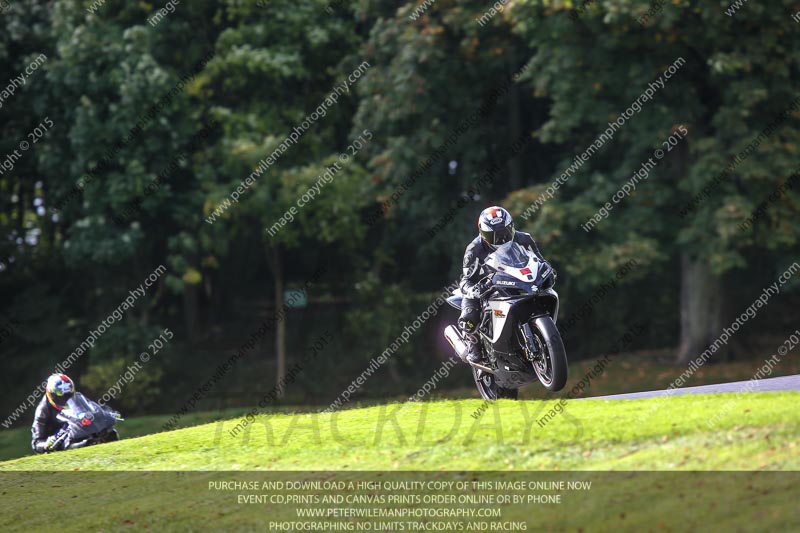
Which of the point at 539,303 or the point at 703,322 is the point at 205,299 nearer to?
the point at 703,322

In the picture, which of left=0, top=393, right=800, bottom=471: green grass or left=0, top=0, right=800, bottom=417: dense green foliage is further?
left=0, top=0, right=800, bottom=417: dense green foliage

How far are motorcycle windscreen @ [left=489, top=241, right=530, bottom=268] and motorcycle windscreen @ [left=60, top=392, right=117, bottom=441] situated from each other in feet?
25.0

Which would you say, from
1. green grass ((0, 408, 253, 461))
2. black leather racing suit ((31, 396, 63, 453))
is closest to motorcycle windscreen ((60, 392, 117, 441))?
black leather racing suit ((31, 396, 63, 453))

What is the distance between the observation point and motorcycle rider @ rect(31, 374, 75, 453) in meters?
17.7

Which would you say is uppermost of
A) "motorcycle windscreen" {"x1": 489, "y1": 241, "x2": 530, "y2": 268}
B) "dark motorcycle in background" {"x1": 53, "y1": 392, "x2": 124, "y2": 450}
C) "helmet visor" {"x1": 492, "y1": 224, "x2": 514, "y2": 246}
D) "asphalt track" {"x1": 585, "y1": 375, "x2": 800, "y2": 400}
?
"helmet visor" {"x1": 492, "y1": 224, "x2": 514, "y2": 246}

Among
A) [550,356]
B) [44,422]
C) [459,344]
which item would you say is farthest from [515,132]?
[550,356]

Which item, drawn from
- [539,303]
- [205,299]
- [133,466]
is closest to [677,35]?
[539,303]

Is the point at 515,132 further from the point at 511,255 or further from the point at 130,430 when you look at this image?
the point at 511,255

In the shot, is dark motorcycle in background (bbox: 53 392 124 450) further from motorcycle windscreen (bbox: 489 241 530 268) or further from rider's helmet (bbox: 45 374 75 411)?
motorcycle windscreen (bbox: 489 241 530 268)

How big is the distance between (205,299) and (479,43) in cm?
1498

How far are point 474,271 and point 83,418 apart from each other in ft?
23.8

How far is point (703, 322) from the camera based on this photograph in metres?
28.3

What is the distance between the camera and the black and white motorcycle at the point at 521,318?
13320 millimetres

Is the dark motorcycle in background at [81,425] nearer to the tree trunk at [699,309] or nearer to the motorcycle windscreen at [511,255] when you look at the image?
the motorcycle windscreen at [511,255]
